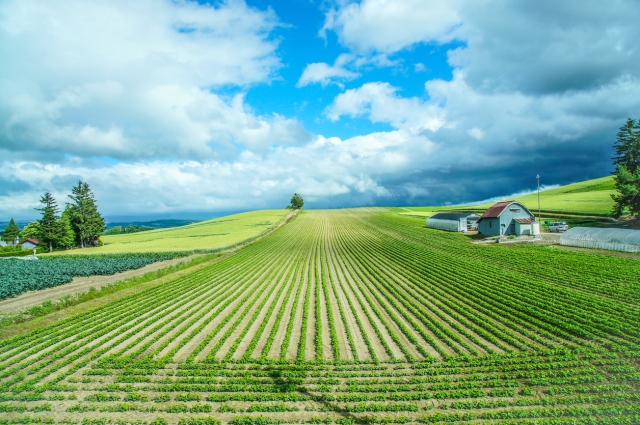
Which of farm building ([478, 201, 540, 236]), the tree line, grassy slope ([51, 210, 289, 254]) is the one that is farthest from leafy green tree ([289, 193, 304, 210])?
farm building ([478, 201, 540, 236])

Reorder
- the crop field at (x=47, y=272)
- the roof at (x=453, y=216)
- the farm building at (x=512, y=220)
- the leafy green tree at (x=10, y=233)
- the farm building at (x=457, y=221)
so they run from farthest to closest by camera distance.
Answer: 1. the leafy green tree at (x=10, y=233)
2. the roof at (x=453, y=216)
3. the farm building at (x=457, y=221)
4. the farm building at (x=512, y=220)
5. the crop field at (x=47, y=272)

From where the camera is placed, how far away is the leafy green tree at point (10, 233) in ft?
314

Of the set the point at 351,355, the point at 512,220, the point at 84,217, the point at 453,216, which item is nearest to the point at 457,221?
the point at 453,216

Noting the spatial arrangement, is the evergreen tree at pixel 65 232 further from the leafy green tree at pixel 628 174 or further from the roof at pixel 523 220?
the leafy green tree at pixel 628 174

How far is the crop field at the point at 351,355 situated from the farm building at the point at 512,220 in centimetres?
2282

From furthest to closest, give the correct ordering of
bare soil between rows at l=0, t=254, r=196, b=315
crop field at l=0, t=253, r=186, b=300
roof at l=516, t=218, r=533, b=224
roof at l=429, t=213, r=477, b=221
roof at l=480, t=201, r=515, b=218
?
roof at l=429, t=213, r=477, b=221 → roof at l=480, t=201, r=515, b=218 → roof at l=516, t=218, r=533, b=224 → crop field at l=0, t=253, r=186, b=300 → bare soil between rows at l=0, t=254, r=196, b=315

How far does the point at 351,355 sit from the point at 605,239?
41.7m

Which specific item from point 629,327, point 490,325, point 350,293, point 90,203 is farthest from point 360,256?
point 90,203

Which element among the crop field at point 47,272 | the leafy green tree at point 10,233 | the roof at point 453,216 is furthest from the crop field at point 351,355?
the leafy green tree at point 10,233

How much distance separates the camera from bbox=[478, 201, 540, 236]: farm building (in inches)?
2121

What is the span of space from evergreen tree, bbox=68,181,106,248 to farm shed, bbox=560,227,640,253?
327 ft

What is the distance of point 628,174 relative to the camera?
5800 centimetres

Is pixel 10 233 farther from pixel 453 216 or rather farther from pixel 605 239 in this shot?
pixel 605 239

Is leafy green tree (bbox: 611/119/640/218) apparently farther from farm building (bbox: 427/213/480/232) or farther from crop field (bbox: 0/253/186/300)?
crop field (bbox: 0/253/186/300)
